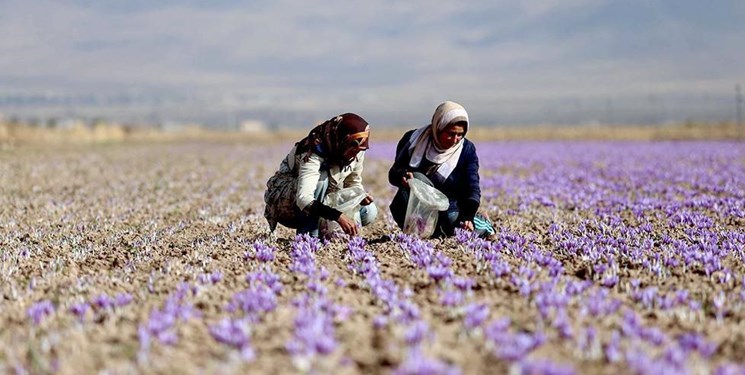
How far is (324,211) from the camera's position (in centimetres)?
595

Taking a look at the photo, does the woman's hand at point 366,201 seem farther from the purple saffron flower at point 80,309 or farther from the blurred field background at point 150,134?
the blurred field background at point 150,134

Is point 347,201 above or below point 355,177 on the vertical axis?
below

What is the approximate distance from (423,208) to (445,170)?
467 millimetres

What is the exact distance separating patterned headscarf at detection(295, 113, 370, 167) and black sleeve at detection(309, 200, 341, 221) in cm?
50

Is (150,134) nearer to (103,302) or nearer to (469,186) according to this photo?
(469,186)

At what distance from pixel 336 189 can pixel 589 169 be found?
1352cm

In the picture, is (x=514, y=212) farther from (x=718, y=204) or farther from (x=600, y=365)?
(x=600, y=365)

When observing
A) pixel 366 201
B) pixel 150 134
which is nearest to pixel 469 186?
pixel 366 201

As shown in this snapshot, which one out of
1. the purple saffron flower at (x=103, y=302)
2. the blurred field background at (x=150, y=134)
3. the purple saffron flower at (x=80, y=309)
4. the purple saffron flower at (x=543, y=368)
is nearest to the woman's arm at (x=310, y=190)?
the purple saffron flower at (x=103, y=302)

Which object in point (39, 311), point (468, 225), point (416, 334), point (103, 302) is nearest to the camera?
point (416, 334)

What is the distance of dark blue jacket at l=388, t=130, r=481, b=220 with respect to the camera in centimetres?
642

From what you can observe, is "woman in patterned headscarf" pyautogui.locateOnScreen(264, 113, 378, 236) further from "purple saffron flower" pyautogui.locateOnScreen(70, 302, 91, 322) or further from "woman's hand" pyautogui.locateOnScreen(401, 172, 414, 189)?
"purple saffron flower" pyautogui.locateOnScreen(70, 302, 91, 322)

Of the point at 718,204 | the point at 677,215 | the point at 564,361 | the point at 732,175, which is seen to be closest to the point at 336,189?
the point at 564,361

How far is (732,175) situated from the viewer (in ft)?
48.3
